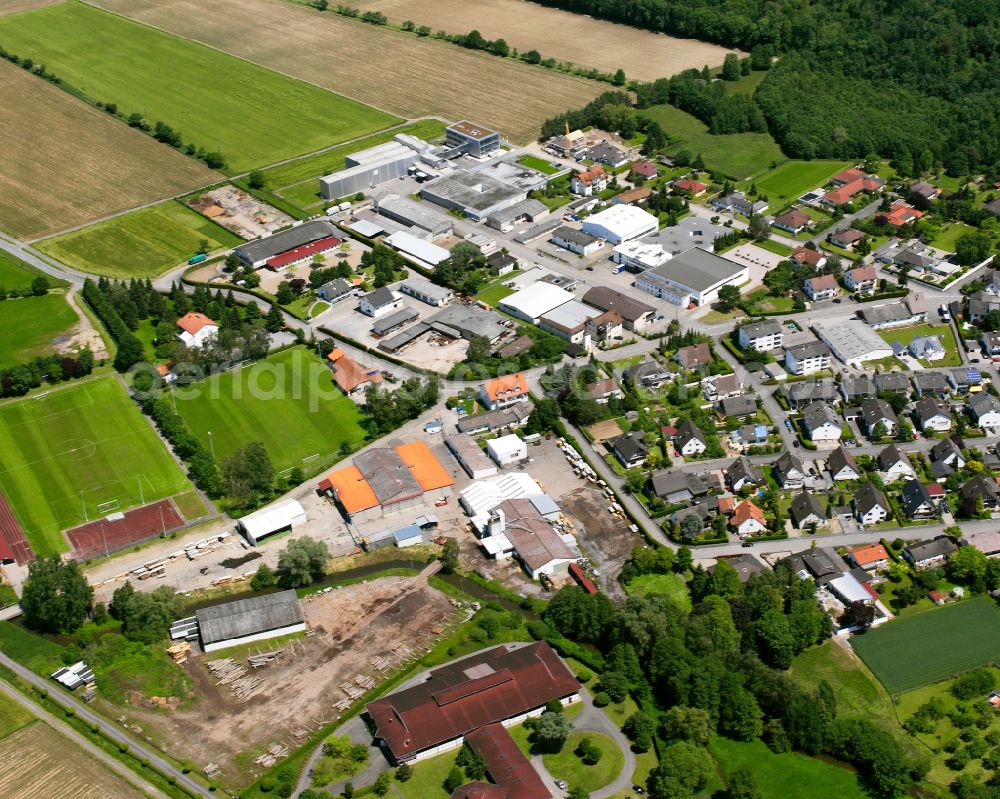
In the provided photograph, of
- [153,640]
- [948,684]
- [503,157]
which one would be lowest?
[153,640]

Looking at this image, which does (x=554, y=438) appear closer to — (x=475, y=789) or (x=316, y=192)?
(x=475, y=789)

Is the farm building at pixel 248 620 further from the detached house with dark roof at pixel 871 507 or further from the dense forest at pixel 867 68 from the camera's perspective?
the dense forest at pixel 867 68

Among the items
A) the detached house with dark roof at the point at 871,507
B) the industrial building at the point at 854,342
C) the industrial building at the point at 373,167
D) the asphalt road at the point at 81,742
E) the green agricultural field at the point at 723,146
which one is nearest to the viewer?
the asphalt road at the point at 81,742

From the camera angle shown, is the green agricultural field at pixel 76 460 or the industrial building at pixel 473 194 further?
the industrial building at pixel 473 194

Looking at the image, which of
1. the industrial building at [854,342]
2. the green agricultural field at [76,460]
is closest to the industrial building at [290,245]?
the green agricultural field at [76,460]

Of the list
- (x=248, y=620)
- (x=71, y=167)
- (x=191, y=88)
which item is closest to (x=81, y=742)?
(x=248, y=620)

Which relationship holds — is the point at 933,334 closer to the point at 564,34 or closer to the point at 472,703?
the point at 472,703

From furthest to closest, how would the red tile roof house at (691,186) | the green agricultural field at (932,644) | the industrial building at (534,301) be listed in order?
the red tile roof house at (691,186)
the industrial building at (534,301)
the green agricultural field at (932,644)

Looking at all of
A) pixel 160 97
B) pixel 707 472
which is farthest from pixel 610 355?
pixel 160 97
